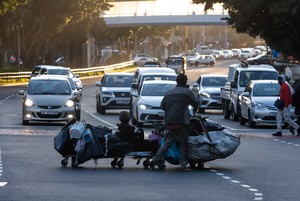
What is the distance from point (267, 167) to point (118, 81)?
25.2 metres

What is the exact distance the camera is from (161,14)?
376 ft

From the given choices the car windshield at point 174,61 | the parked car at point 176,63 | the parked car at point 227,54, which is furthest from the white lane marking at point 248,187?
the parked car at point 227,54

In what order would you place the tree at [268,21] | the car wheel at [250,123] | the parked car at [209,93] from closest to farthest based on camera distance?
the car wheel at [250,123] < the parked car at [209,93] < the tree at [268,21]

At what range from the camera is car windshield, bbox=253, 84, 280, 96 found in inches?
1406

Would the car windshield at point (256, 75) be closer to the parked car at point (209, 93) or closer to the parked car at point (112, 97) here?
the parked car at point (209, 93)

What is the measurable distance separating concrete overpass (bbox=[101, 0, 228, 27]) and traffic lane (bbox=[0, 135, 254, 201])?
9140 centimetres

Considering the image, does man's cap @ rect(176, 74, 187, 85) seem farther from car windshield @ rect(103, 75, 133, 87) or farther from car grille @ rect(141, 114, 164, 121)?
car windshield @ rect(103, 75, 133, 87)

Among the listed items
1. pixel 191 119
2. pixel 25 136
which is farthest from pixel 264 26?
pixel 191 119

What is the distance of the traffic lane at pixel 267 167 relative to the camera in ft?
51.3

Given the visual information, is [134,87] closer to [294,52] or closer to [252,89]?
[252,89]

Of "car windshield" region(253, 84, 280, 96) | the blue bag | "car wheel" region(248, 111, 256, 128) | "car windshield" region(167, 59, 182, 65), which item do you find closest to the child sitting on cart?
the blue bag

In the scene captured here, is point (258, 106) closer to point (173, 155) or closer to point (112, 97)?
point (112, 97)

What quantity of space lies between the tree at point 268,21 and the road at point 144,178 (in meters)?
32.7

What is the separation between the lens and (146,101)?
111 ft
